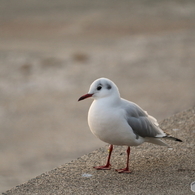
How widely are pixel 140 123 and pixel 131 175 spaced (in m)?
0.42

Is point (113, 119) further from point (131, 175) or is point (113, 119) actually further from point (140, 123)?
point (131, 175)

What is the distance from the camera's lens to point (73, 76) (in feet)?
29.8

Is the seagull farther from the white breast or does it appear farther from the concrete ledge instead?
the concrete ledge

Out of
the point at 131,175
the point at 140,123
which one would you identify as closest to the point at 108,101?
the point at 140,123

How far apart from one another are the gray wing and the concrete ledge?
0.26 metres

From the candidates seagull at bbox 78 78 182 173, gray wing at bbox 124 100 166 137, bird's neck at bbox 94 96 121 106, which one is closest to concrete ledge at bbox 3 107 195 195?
seagull at bbox 78 78 182 173

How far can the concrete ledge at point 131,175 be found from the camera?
10.8 feet

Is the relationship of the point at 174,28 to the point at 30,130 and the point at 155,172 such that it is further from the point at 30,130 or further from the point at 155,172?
the point at 155,172

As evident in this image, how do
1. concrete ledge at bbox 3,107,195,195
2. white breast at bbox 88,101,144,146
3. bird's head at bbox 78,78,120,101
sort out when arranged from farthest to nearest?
bird's head at bbox 78,78,120,101
white breast at bbox 88,101,144,146
concrete ledge at bbox 3,107,195,195

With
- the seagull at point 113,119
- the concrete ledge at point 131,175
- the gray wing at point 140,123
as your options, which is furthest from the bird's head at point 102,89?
the concrete ledge at point 131,175

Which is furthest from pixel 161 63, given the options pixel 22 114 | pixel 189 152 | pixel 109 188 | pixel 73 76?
pixel 109 188

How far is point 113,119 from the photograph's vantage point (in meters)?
3.47

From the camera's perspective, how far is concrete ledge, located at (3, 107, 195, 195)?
3.29m

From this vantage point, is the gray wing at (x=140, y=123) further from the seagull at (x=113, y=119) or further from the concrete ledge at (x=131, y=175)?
the concrete ledge at (x=131, y=175)
